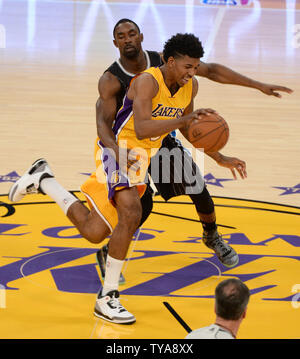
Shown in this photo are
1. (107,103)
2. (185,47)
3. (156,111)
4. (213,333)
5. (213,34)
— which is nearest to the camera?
(213,333)

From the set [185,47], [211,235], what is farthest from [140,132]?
[211,235]

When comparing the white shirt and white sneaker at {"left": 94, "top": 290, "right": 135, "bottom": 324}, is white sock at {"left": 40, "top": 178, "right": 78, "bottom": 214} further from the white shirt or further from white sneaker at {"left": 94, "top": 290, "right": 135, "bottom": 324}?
the white shirt

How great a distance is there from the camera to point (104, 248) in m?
5.67

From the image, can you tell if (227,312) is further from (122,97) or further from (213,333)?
(122,97)

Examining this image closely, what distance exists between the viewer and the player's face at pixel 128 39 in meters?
5.72

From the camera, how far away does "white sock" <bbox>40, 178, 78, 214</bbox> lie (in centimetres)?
570

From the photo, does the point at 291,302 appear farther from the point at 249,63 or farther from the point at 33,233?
the point at 249,63

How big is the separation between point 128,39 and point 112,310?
215cm

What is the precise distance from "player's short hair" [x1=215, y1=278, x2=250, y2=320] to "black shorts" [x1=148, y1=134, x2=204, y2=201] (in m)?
2.54

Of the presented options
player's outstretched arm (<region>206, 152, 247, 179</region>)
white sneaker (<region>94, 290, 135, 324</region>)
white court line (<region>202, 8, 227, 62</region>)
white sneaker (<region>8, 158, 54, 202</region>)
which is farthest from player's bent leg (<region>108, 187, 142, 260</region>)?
white court line (<region>202, 8, 227, 62</region>)

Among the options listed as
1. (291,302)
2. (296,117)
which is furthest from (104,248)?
(296,117)

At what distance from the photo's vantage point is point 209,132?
497 cm

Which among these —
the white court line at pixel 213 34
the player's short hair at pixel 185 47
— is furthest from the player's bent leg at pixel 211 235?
the white court line at pixel 213 34

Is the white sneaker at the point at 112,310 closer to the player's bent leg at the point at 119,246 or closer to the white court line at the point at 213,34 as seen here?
the player's bent leg at the point at 119,246
